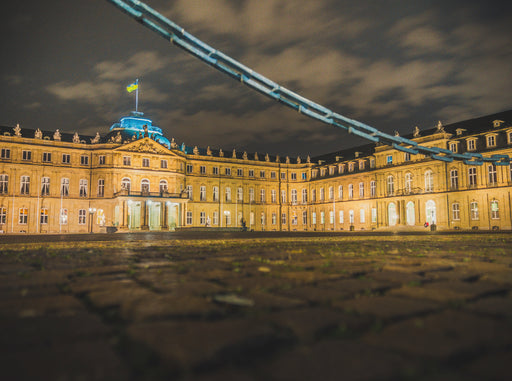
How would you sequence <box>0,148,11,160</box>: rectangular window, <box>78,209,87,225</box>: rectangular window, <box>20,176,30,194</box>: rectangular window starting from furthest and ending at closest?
<box>78,209,87,225</box>: rectangular window → <box>20,176,30,194</box>: rectangular window → <box>0,148,11,160</box>: rectangular window

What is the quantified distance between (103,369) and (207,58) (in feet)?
25.7

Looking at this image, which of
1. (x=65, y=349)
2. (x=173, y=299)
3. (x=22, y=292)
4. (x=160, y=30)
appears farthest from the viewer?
(x=160, y=30)

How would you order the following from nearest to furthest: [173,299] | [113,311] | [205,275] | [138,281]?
[113,311] → [173,299] → [138,281] → [205,275]

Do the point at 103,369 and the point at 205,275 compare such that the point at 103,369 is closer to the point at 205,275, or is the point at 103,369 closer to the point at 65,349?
the point at 65,349

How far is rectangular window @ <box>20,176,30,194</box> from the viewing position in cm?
5228

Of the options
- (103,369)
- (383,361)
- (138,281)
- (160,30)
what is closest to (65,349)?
(103,369)

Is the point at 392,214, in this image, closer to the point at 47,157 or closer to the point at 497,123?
the point at 497,123

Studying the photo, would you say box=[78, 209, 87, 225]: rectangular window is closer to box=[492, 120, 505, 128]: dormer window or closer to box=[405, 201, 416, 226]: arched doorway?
box=[405, 201, 416, 226]: arched doorway

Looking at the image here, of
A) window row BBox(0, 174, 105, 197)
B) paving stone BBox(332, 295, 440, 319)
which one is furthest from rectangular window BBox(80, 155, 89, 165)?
Answer: paving stone BBox(332, 295, 440, 319)

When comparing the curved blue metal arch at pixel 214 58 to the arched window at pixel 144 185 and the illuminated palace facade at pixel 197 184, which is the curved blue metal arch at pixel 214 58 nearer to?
the illuminated palace facade at pixel 197 184

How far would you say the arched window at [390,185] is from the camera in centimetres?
5569

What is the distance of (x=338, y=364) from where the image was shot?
170 centimetres

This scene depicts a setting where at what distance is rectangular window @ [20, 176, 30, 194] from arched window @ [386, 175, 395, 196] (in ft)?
159

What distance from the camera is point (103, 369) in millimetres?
1641
